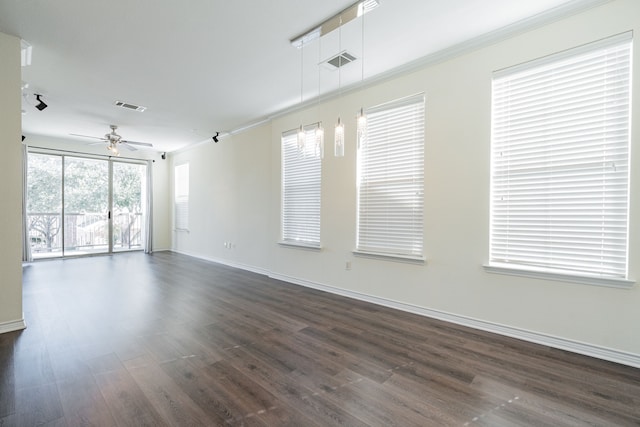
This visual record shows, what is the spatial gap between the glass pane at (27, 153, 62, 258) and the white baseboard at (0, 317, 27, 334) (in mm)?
5308

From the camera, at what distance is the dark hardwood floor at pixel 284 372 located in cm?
182

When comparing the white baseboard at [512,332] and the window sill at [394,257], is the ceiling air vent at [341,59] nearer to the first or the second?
the window sill at [394,257]

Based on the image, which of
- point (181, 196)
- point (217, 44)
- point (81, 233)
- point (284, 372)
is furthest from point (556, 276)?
point (81, 233)

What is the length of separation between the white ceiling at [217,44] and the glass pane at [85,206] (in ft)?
10.0

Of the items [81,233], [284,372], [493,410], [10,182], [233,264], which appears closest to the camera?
[493,410]

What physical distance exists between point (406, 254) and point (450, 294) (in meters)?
0.68

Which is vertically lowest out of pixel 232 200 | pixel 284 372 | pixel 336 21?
pixel 284 372

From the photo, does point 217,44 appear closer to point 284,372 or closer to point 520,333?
point 284,372

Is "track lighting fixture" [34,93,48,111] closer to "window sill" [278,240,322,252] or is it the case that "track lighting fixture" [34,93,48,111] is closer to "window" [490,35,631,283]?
"window sill" [278,240,322,252]

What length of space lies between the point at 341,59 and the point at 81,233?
830 cm

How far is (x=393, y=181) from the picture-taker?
385cm

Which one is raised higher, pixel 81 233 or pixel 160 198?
pixel 160 198

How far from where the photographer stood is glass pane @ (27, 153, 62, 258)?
700 centimetres

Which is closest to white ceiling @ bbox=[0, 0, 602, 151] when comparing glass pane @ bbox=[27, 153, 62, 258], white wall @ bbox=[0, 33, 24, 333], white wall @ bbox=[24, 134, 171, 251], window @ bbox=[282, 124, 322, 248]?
white wall @ bbox=[0, 33, 24, 333]
